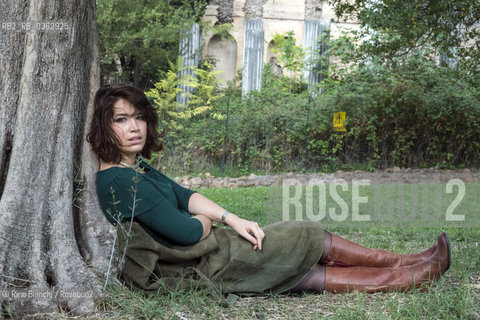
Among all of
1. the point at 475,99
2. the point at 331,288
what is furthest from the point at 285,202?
the point at 475,99

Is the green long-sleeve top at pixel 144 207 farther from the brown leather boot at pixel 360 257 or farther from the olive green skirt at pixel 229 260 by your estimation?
the brown leather boot at pixel 360 257

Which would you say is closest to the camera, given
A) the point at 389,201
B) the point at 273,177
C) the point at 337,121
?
the point at 389,201

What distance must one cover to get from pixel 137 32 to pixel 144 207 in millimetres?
12219

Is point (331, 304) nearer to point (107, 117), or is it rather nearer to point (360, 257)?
point (360, 257)

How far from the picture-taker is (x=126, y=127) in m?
2.87

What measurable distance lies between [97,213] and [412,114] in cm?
1176

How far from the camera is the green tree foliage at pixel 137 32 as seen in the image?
13.2m

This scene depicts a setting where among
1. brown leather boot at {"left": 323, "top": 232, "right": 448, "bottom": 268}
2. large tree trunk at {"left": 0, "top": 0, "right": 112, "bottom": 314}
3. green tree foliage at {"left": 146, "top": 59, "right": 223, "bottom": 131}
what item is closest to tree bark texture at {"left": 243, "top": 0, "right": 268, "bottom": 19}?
green tree foliage at {"left": 146, "top": 59, "right": 223, "bottom": 131}

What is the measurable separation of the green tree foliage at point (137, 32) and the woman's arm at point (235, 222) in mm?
10778

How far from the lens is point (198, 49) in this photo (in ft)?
55.6

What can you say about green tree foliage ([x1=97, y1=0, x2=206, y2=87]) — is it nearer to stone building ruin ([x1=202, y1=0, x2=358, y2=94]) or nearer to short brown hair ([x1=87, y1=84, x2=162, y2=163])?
stone building ruin ([x1=202, y1=0, x2=358, y2=94])

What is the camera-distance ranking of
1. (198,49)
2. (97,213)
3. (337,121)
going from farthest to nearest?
Result: (198,49)
(337,121)
(97,213)

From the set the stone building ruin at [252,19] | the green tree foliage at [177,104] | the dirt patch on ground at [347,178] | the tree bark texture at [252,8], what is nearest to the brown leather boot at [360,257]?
the dirt patch on ground at [347,178]

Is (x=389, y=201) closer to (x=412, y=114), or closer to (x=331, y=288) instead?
(x=331, y=288)
